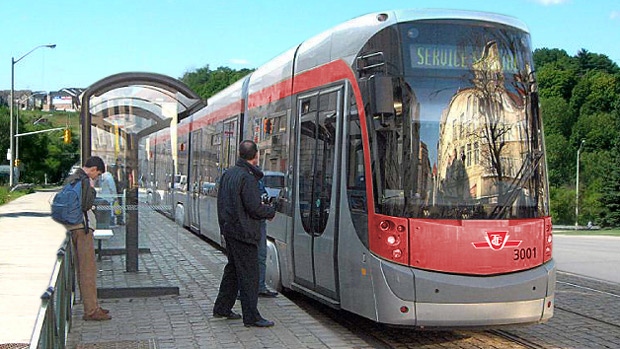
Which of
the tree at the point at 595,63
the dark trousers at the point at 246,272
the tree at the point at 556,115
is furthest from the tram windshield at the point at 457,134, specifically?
the tree at the point at 595,63

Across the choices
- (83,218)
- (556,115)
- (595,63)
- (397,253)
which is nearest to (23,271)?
(83,218)

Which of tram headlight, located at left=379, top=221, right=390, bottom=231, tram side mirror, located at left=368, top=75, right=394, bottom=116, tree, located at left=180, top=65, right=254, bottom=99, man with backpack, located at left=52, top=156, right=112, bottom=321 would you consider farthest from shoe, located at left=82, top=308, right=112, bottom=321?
tree, located at left=180, top=65, right=254, bottom=99

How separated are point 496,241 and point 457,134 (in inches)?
41.4

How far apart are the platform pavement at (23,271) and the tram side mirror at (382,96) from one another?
377 cm

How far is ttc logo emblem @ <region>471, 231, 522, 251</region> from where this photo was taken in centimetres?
738

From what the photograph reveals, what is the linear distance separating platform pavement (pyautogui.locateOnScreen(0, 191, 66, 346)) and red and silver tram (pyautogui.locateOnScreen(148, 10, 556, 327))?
3.23 m

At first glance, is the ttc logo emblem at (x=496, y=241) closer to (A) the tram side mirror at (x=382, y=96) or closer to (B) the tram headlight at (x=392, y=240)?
(B) the tram headlight at (x=392, y=240)

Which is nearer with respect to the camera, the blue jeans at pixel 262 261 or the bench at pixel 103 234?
the blue jeans at pixel 262 261

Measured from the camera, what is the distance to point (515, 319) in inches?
294

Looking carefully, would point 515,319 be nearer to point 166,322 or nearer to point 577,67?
point 166,322

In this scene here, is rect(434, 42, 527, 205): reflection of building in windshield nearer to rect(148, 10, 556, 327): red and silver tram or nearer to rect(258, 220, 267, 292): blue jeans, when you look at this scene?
rect(148, 10, 556, 327): red and silver tram

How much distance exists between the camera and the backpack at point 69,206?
8.07 metres

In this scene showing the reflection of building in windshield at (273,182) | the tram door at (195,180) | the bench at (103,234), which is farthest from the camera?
the tram door at (195,180)

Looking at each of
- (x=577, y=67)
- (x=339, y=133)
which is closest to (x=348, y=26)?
(x=339, y=133)
